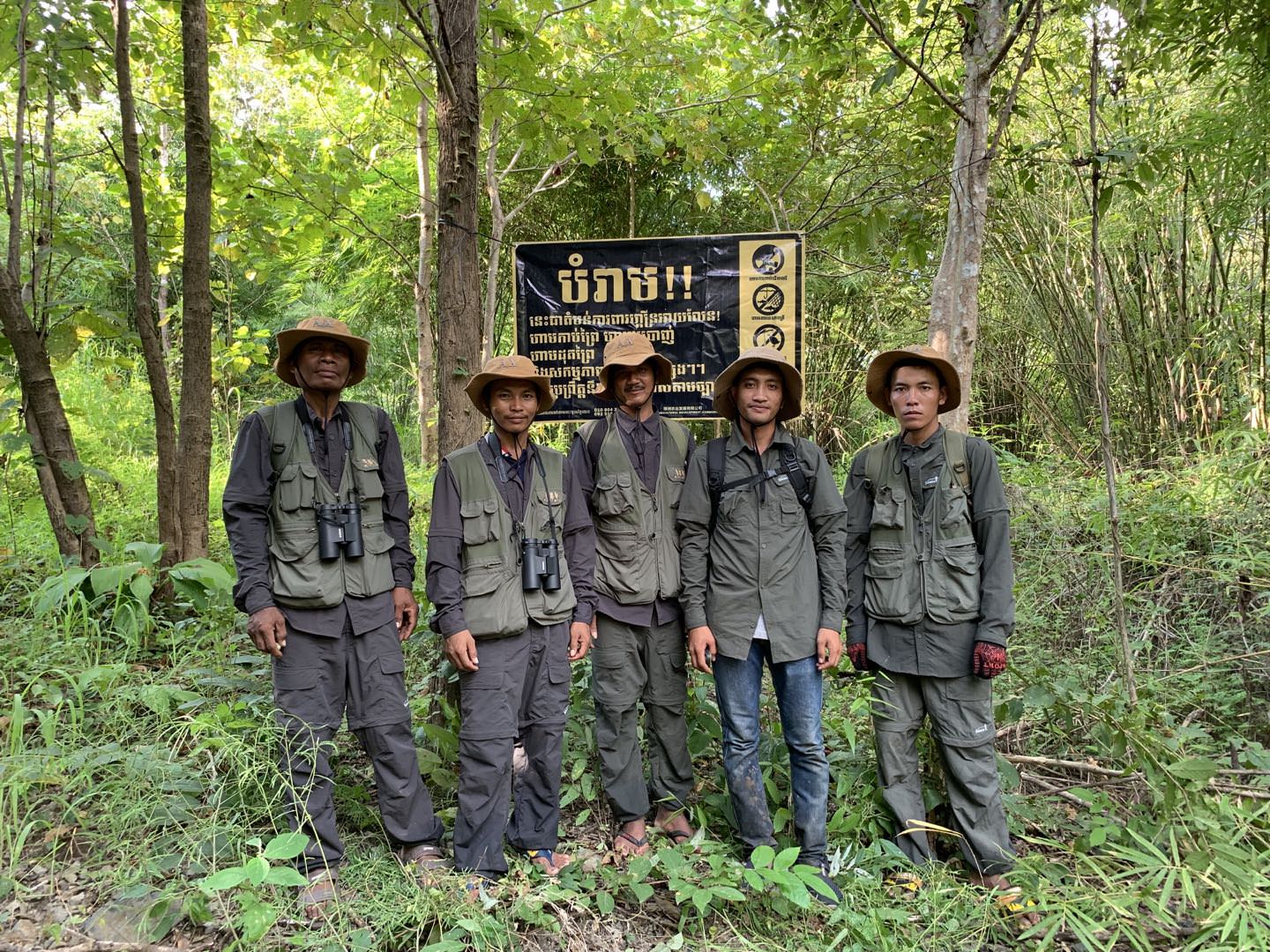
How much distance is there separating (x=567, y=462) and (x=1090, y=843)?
2.42 m

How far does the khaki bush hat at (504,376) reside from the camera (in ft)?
9.89

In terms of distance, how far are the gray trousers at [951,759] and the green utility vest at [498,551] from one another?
1.32m

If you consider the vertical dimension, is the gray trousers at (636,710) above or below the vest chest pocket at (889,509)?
below

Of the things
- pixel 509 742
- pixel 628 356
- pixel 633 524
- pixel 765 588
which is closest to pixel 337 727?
pixel 509 742

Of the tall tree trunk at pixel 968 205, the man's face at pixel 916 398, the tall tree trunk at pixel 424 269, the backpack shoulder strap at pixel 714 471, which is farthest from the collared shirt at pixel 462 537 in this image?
the tall tree trunk at pixel 424 269

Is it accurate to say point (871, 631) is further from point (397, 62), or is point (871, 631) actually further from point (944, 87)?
point (397, 62)

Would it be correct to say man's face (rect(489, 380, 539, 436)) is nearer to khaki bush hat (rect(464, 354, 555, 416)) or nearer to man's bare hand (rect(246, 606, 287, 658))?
khaki bush hat (rect(464, 354, 555, 416))

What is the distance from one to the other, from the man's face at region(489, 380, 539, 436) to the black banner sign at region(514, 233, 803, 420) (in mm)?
1124

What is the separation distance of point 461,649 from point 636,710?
790mm

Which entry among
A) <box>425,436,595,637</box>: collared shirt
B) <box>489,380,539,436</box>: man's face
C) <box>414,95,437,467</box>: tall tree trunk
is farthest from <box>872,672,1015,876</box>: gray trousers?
<box>414,95,437,467</box>: tall tree trunk

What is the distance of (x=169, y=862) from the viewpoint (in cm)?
250

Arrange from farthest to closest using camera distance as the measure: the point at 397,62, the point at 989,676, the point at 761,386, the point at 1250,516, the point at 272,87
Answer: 1. the point at 272,87
2. the point at 1250,516
3. the point at 397,62
4. the point at 761,386
5. the point at 989,676

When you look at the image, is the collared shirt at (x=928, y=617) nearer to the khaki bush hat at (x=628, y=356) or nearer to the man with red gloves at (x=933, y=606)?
the man with red gloves at (x=933, y=606)

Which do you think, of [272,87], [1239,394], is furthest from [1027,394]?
[272,87]
